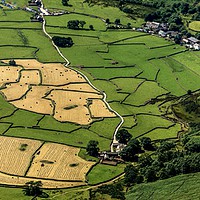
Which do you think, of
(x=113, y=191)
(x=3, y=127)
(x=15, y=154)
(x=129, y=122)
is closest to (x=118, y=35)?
(x=129, y=122)

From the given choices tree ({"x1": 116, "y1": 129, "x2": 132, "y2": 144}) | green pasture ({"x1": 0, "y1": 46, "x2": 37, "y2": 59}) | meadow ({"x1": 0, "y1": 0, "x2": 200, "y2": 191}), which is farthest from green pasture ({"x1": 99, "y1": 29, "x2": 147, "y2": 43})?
tree ({"x1": 116, "y1": 129, "x2": 132, "y2": 144})

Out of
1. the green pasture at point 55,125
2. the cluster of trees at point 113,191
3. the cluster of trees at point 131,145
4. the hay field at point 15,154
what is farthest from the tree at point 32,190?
the green pasture at point 55,125

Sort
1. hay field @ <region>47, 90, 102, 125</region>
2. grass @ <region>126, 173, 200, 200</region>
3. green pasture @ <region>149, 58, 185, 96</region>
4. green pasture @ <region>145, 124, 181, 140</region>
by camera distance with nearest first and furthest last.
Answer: grass @ <region>126, 173, 200, 200</region> → green pasture @ <region>145, 124, 181, 140</region> → hay field @ <region>47, 90, 102, 125</region> → green pasture @ <region>149, 58, 185, 96</region>

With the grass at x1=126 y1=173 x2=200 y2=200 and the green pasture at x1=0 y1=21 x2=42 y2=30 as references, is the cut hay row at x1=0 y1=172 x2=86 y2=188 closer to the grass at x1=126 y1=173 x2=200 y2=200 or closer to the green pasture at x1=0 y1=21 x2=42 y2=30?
the grass at x1=126 y1=173 x2=200 y2=200

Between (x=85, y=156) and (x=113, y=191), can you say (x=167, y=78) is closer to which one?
(x=85, y=156)

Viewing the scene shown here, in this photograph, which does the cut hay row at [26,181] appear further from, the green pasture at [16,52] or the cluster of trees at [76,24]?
the cluster of trees at [76,24]
